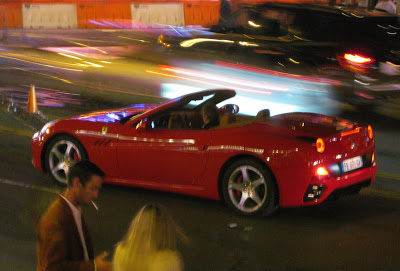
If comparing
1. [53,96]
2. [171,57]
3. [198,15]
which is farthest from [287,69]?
[198,15]

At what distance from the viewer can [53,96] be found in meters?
14.3

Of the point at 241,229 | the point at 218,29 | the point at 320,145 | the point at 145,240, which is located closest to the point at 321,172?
the point at 320,145

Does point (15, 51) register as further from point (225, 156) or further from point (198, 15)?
point (225, 156)

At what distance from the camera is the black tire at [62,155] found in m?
7.98

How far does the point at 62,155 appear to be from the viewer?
26.7 ft

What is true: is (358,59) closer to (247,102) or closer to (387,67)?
(387,67)

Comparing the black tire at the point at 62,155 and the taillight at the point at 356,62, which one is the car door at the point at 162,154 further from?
the taillight at the point at 356,62

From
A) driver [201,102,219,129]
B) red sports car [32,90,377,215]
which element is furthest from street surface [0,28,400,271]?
driver [201,102,219,129]

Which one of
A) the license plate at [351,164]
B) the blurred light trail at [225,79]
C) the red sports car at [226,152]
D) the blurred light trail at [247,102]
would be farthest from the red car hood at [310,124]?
the blurred light trail at [225,79]

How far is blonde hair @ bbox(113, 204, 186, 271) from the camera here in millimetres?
3199

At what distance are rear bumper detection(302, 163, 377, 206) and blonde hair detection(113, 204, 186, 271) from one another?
11.6ft

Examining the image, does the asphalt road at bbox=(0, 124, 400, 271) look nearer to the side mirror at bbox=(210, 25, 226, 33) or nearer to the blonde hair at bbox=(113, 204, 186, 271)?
the blonde hair at bbox=(113, 204, 186, 271)

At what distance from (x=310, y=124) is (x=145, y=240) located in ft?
13.4

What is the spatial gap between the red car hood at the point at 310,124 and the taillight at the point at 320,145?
8cm
